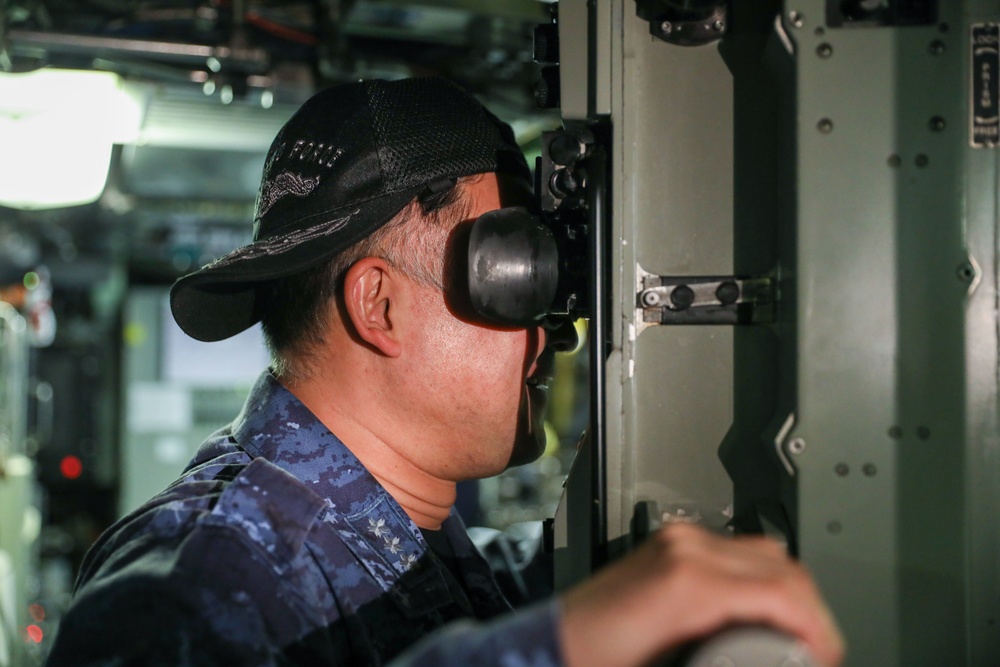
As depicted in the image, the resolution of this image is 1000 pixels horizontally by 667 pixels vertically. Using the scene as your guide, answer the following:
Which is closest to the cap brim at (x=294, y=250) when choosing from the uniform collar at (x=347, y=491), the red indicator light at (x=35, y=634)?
the uniform collar at (x=347, y=491)

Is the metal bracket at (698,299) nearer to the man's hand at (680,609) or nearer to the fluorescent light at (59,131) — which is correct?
the man's hand at (680,609)

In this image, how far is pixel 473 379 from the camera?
5.32ft

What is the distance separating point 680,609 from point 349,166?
3.56 feet

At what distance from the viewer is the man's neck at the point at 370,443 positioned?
1646 millimetres

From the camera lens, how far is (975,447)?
3.95 feet

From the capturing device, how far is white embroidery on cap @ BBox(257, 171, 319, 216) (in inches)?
63.0

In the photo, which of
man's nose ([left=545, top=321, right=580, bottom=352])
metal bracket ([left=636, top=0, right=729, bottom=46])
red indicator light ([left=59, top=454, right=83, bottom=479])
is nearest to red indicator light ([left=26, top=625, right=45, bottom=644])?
red indicator light ([left=59, top=454, right=83, bottom=479])

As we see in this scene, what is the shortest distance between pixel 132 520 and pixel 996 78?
1517 millimetres

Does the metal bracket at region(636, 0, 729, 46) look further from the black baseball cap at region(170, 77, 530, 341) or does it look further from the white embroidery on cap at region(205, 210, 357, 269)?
the white embroidery on cap at region(205, 210, 357, 269)

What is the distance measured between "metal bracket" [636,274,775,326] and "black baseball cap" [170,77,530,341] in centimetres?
50

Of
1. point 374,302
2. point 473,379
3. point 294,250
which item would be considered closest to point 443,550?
point 473,379

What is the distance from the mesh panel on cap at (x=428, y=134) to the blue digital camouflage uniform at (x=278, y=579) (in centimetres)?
52

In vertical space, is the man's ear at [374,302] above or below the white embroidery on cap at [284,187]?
below

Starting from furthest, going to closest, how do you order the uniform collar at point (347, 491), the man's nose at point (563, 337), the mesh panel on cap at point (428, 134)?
the man's nose at point (563, 337) → the mesh panel on cap at point (428, 134) → the uniform collar at point (347, 491)
